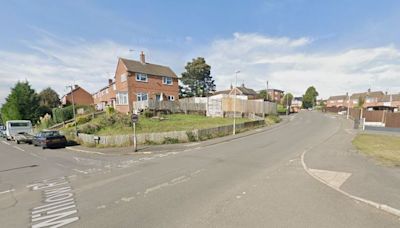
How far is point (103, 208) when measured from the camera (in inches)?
213

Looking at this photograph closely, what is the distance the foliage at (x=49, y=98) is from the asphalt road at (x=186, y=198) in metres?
52.2

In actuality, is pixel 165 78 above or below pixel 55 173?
above

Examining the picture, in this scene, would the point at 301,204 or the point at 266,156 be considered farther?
the point at 266,156

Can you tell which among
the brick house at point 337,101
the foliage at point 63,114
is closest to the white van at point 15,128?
the foliage at point 63,114

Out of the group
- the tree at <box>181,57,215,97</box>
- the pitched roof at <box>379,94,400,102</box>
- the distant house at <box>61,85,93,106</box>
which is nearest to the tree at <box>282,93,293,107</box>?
the tree at <box>181,57,215,97</box>

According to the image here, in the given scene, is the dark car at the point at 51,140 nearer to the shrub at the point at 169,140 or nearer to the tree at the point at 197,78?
the shrub at the point at 169,140

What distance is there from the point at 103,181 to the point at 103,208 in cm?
276

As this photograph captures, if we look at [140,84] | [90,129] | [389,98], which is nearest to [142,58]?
[140,84]

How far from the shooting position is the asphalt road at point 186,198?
4.59m

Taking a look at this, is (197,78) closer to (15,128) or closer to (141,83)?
(141,83)

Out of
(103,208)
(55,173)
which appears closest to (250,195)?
(103,208)

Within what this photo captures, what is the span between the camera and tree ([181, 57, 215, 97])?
197 ft

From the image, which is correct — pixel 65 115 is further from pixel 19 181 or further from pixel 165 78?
pixel 19 181

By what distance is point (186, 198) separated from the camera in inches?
230
